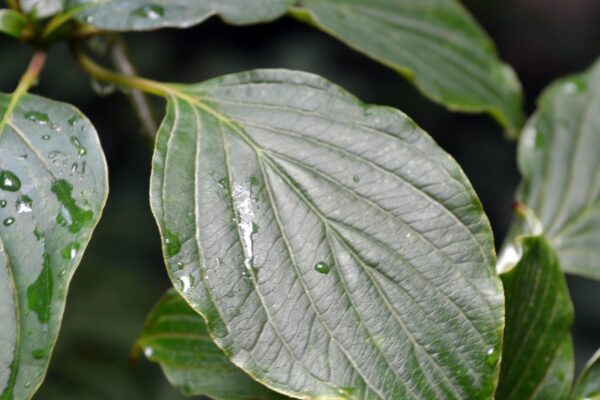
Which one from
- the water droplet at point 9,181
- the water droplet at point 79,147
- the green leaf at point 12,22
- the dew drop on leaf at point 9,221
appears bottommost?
the dew drop on leaf at point 9,221

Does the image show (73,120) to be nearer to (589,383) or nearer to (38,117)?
(38,117)

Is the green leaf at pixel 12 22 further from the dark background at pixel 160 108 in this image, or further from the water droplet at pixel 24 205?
the dark background at pixel 160 108

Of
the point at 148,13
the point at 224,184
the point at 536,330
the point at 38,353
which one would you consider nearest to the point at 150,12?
the point at 148,13

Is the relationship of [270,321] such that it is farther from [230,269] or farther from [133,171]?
[133,171]

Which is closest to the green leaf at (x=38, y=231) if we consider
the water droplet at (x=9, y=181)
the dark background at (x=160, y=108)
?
the water droplet at (x=9, y=181)

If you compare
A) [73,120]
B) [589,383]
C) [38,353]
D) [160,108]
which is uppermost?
[73,120]

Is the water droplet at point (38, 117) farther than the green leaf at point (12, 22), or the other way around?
the green leaf at point (12, 22)

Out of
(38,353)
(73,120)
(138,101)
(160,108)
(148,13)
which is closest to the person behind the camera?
(38,353)
